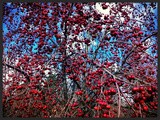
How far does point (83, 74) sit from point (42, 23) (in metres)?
1.57

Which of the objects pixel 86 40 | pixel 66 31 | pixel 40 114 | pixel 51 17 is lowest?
pixel 40 114

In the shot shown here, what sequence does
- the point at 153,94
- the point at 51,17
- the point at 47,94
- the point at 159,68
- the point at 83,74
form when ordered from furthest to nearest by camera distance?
the point at 51,17 → the point at 47,94 → the point at 83,74 → the point at 159,68 → the point at 153,94

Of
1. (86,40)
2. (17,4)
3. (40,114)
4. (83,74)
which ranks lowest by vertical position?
(40,114)

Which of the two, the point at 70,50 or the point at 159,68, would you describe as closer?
the point at 159,68

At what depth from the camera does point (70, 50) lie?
510cm

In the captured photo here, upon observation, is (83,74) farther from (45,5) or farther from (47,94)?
(45,5)

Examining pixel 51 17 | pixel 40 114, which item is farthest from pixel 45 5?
pixel 40 114

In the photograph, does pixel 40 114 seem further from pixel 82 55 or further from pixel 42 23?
pixel 42 23

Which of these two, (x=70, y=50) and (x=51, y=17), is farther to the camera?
(x=51, y=17)

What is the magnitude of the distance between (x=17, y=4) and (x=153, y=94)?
4727 mm

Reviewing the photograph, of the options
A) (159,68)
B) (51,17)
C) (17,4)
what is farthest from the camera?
(17,4)

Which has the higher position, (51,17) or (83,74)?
(51,17)

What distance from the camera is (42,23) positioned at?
5.28m

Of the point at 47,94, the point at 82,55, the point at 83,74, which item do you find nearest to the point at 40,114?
the point at 47,94
